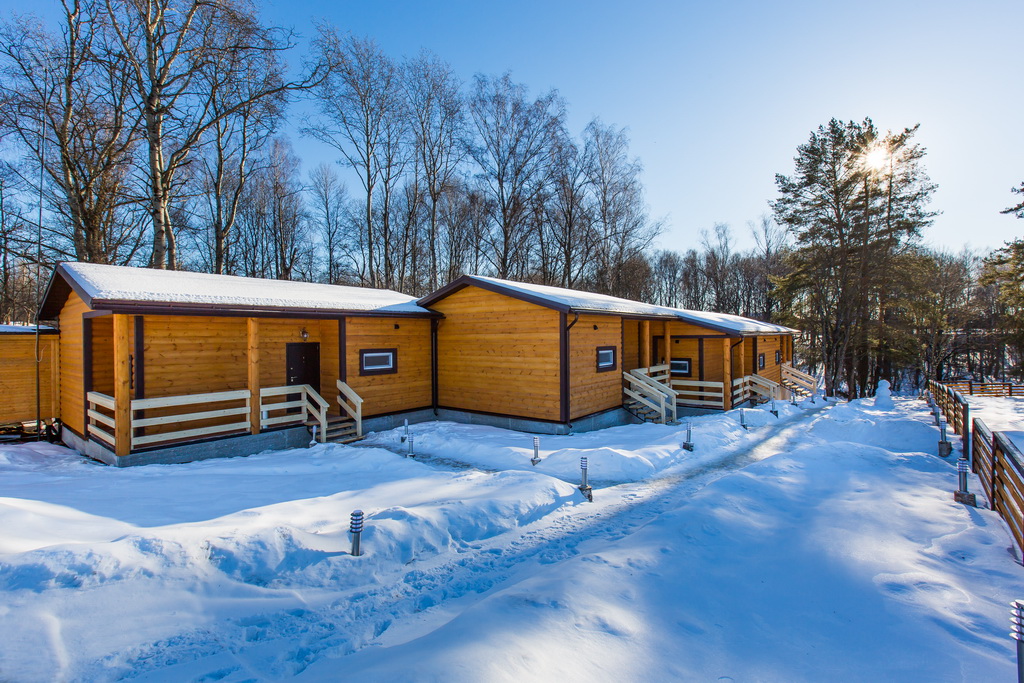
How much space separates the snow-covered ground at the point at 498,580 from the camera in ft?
10.5

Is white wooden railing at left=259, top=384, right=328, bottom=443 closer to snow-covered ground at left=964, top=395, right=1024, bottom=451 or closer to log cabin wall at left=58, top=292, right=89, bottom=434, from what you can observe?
log cabin wall at left=58, top=292, right=89, bottom=434

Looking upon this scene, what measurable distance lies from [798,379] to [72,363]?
91.8 feet

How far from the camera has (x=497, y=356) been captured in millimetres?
12992

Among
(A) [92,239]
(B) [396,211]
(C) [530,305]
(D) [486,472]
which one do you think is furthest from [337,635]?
(B) [396,211]

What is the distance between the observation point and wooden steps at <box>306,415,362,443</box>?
36.0 ft

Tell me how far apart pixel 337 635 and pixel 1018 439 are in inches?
575

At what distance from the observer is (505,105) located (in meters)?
24.8

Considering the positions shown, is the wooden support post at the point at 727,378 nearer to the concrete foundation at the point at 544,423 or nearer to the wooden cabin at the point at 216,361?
the concrete foundation at the point at 544,423

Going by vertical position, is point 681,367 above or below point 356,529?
above

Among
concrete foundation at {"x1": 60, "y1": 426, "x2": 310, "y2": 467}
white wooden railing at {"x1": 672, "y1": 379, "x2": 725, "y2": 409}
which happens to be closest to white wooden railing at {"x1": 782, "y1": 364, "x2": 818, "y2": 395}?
white wooden railing at {"x1": 672, "y1": 379, "x2": 725, "y2": 409}

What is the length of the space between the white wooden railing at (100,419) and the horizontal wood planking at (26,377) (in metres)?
2.79

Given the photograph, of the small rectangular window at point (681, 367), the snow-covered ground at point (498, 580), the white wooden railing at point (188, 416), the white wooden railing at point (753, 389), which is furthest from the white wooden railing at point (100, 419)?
the white wooden railing at point (753, 389)

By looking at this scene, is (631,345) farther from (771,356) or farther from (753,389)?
(771,356)

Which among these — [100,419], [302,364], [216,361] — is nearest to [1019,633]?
[216,361]
